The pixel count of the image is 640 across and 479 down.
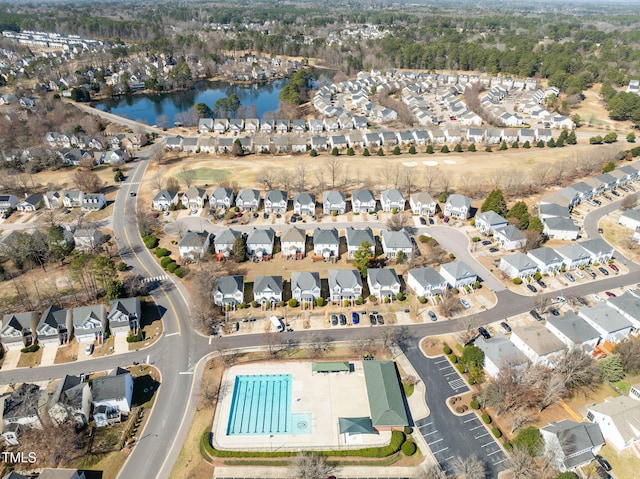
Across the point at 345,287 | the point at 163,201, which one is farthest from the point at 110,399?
the point at 163,201

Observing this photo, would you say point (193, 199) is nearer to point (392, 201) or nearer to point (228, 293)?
point (228, 293)

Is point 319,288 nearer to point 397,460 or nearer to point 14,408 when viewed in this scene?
point 397,460

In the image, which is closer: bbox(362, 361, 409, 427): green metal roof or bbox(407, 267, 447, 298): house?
bbox(362, 361, 409, 427): green metal roof

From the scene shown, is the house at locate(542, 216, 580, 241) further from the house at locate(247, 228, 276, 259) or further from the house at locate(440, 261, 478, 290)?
the house at locate(247, 228, 276, 259)

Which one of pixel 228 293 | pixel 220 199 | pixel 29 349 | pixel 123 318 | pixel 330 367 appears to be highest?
pixel 220 199

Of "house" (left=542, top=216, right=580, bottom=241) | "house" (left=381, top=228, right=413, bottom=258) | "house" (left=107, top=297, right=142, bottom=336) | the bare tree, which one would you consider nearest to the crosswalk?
"house" (left=107, top=297, right=142, bottom=336)

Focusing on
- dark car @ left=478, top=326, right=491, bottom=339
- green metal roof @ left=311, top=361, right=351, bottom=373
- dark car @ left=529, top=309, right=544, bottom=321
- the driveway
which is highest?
dark car @ left=529, top=309, right=544, bottom=321

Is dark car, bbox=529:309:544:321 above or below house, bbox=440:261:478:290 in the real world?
below
